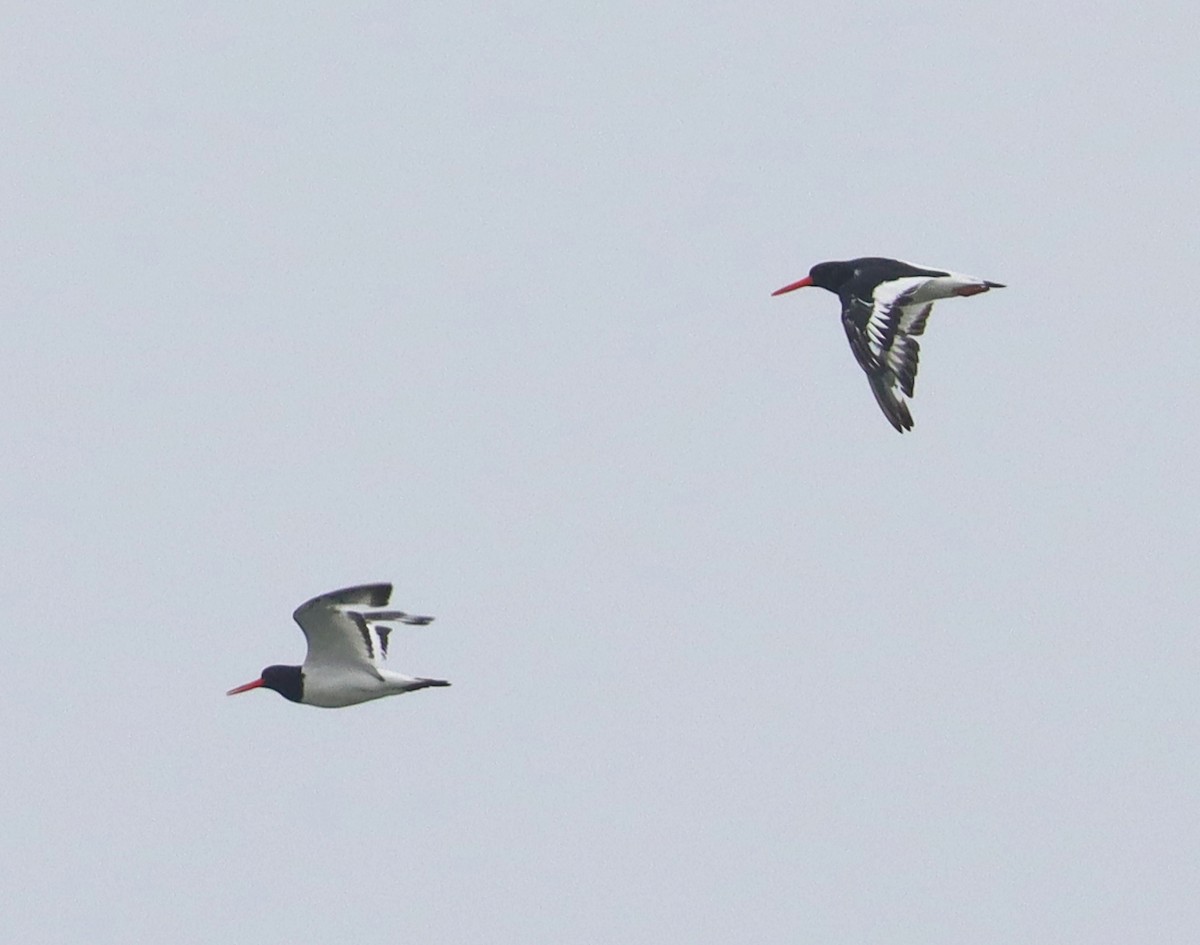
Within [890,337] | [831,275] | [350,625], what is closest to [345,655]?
[350,625]

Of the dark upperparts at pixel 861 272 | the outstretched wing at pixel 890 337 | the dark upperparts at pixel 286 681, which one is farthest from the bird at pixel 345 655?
the dark upperparts at pixel 861 272

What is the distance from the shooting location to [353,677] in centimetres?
1989

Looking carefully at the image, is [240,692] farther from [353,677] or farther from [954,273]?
[954,273]

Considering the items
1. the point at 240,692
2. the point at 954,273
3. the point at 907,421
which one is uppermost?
the point at 954,273

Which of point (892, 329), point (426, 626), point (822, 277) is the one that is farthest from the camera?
point (822, 277)

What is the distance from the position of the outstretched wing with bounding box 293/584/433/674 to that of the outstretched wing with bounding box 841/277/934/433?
421 cm

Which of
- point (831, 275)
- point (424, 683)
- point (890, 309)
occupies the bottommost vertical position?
point (424, 683)

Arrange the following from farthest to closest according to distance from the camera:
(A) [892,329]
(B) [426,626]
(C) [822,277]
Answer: (C) [822,277] < (A) [892,329] < (B) [426,626]

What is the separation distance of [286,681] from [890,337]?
600 cm

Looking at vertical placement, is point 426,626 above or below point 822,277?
below

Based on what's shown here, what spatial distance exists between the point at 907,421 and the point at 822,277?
11.7 feet

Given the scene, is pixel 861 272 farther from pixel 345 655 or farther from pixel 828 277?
pixel 345 655

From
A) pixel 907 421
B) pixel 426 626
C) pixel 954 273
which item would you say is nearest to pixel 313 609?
pixel 426 626

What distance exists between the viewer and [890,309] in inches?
812
